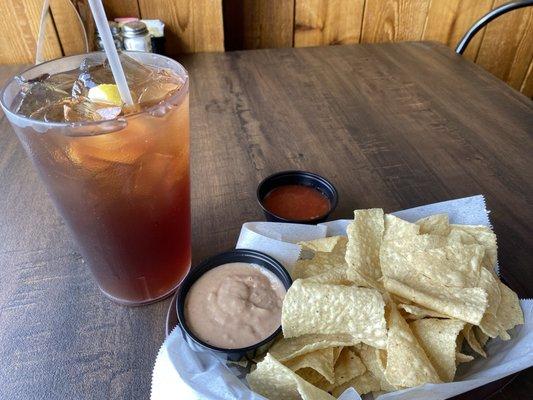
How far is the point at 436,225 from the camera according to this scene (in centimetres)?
91

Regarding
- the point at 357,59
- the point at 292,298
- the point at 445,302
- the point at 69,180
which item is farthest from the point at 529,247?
the point at 357,59

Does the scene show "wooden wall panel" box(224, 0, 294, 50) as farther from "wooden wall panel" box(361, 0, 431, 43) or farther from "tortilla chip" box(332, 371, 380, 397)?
"tortilla chip" box(332, 371, 380, 397)

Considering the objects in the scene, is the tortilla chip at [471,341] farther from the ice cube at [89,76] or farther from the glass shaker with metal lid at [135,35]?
the glass shaker with metal lid at [135,35]

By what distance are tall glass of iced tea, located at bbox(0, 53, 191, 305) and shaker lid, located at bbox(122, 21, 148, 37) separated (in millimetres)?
960

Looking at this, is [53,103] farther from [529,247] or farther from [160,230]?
[529,247]

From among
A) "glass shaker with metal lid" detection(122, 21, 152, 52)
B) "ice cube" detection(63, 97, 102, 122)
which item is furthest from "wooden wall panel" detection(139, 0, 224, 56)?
"ice cube" detection(63, 97, 102, 122)

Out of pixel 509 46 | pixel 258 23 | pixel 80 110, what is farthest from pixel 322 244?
pixel 509 46

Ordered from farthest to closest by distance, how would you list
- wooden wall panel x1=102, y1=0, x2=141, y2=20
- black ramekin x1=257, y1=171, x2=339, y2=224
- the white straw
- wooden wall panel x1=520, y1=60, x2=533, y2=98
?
wooden wall panel x1=520, y1=60, x2=533, y2=98 < wooden wall panel x1=102, y1=0, x2=141, y2=20 < black ramekin x1=257, y1=171, x2=339, y2=224 < the white straw

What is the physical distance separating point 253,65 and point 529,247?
1.32 m

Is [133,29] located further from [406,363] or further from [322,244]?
[406,363]

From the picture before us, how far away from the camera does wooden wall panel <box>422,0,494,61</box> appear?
2541 mm

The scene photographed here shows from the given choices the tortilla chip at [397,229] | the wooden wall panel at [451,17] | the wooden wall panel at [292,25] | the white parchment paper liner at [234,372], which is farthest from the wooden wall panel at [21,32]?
the wooden wall panel at [451,17]

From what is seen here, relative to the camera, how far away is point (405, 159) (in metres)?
1.29

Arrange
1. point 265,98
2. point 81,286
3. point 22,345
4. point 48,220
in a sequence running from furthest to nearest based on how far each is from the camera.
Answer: point 265,98, point 48,220, point 81,286, point 22,345
